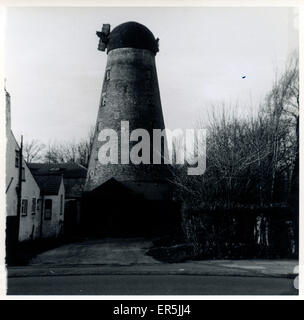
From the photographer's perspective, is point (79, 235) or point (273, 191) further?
point (79, 235)

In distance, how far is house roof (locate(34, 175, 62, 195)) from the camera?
23328 mm

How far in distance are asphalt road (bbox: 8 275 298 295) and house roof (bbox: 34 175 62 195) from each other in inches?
496

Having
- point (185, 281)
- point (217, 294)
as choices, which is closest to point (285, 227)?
point (185, 281)

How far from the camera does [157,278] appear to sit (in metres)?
10.9

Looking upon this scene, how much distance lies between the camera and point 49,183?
79.3 feet

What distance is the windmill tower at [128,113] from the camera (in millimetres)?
25062

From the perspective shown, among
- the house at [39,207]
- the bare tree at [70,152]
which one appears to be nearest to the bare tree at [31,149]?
the house at [39,207]

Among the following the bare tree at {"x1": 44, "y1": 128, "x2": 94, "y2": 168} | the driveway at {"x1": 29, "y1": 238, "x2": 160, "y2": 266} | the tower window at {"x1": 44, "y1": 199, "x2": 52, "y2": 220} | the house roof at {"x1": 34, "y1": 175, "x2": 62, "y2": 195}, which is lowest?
the driveway at {"x1": 29, "y1": 238, "x2": 160, "y2": 266}

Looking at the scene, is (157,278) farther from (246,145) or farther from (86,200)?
(86,200)

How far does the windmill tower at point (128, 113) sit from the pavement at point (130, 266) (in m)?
7.41

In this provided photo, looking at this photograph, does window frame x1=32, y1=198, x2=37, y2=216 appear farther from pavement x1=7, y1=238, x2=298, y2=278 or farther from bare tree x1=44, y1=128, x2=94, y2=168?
bare tree x1=44, y1=128, x2=94, y2=168

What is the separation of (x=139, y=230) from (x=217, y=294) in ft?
50.9

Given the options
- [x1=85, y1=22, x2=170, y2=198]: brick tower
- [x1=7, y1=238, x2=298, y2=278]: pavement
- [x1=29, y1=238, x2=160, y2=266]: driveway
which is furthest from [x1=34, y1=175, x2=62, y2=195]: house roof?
[x1=7, y1=238, x2=298, y2=278]: pavement

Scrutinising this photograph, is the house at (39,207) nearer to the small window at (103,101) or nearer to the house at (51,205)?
the house at (51,205)
